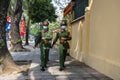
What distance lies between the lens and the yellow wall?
898 cm

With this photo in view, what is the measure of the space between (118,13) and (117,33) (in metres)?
0.57

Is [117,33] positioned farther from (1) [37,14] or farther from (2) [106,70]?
(1) [37,14]

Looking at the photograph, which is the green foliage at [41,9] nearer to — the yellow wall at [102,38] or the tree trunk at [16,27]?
the tree trunk at [16,27]

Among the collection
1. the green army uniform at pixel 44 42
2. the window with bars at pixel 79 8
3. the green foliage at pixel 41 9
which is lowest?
the green army uniform at pixel 44 42

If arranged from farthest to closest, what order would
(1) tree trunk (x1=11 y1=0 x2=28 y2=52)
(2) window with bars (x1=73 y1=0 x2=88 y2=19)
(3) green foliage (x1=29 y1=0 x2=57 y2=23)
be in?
(3) green foliage (x1=29 y1=0 x2=57 y2=23)
(1) tree trunk (x1=11 y1=0 x2=28 y2=52)
(2) window with bars (x1=73 y1=0 x2=88 y2=19)

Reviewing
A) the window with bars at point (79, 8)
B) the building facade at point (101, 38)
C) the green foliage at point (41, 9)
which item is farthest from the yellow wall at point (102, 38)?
the green foliage at point (41, 9)

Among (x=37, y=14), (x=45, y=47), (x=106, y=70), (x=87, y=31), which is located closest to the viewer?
(x=106, y=70)

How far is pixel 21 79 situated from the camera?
895 centimetres

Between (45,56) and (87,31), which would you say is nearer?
(45,56)

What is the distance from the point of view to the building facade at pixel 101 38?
29.6ft

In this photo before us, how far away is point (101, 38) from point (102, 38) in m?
0.15

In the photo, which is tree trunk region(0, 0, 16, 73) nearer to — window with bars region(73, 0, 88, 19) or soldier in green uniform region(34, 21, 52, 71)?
soldier in green uniform region(34, 21, 52, 71)

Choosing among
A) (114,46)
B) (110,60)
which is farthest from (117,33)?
(110,60)

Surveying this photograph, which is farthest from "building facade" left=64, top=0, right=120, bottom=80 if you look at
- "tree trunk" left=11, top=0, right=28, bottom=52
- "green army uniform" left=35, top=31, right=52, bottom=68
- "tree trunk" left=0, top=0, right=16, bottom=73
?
"tree trunk" left=11, top=0, right=28, bottom=52
